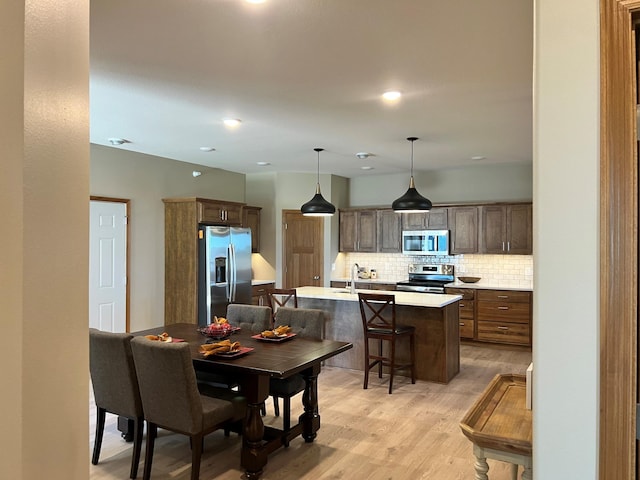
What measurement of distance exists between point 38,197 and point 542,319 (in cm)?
132

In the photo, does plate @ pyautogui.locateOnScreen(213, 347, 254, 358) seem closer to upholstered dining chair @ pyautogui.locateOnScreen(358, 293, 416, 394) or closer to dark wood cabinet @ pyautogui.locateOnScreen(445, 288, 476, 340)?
upholstered dining chair @ pyautogui.locateOnScreen(358, 293, 416, 394)

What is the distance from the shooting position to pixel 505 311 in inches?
272

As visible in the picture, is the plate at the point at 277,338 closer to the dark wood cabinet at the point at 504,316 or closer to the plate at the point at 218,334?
the plate at the point at 218,334

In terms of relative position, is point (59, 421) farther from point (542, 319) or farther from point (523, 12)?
point (523, 12)

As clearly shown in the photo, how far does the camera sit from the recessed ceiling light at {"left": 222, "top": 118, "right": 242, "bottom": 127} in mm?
4680

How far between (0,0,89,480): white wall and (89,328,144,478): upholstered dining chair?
169cm

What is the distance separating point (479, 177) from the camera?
759cm

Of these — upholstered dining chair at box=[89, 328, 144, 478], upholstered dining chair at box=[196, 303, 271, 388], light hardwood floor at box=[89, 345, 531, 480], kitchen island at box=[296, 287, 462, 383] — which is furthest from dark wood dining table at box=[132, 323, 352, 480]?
kitchen island at box=[296, 287, 462, 383]

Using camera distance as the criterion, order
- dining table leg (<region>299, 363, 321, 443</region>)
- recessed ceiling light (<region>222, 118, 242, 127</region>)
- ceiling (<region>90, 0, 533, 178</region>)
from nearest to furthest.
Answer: ceiling (<region>90, 0, 533, 178</region>), dining table leg (<region>299, 363, 321, 443</region>), recessed ceiling light (<region>222, 118, 242, 127</region>)

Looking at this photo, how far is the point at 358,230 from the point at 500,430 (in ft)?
21.9

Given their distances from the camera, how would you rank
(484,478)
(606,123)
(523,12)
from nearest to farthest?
(606,123) < (484,478) < (523,12)

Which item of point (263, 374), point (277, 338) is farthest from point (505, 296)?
point (263, 374)

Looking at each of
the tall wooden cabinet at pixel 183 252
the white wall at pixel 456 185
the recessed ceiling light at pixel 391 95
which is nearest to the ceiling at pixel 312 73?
the recessed ceiling light at pixel 391 95

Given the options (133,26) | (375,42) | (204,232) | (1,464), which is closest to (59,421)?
(1,464)
